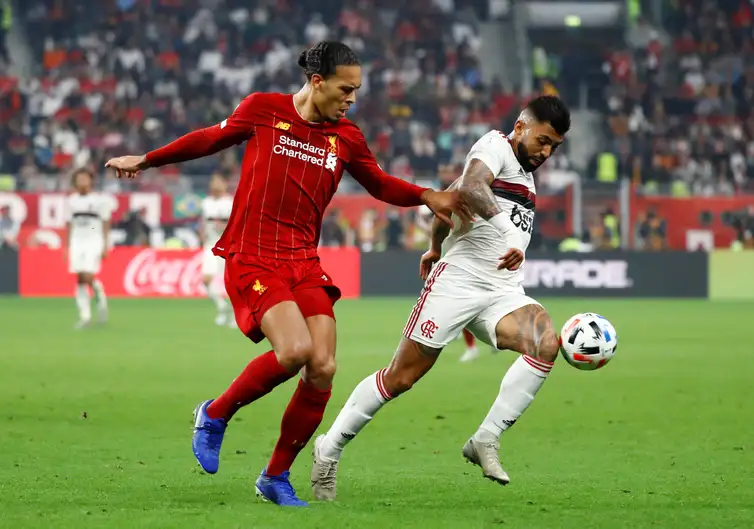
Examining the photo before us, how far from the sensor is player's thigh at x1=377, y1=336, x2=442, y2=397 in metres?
7.09

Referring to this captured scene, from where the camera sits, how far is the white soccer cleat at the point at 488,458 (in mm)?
6719

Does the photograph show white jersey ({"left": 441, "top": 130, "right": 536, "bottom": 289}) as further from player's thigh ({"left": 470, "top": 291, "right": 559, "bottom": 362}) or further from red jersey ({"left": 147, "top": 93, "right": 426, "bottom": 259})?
red jersey ({"left": 147, "top": 93, "right": 426, "bottom": 259})

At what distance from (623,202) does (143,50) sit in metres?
14.3

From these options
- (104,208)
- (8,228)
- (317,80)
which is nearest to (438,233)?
(317,80)

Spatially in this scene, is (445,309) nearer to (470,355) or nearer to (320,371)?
(320,371)

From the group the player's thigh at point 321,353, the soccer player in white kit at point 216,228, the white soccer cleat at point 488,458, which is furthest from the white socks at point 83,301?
the player's thigh at point 321,353

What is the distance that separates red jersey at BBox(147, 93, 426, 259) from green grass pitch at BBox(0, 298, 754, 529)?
130cm

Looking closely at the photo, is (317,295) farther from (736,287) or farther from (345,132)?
(736,287)

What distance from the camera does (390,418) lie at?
1036 cm

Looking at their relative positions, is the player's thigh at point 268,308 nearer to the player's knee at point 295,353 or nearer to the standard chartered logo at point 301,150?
the player's knee at point 295,353

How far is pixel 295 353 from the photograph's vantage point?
6.30 metres

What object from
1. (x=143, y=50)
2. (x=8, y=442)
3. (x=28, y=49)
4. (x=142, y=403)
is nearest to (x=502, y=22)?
(x=143, y=50)

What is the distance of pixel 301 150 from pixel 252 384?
117cm

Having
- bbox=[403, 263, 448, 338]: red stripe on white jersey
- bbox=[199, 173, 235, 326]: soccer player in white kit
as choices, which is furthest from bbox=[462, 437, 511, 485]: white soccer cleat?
bbox=[199, 173, 235, 326]: soccer player in white kit
